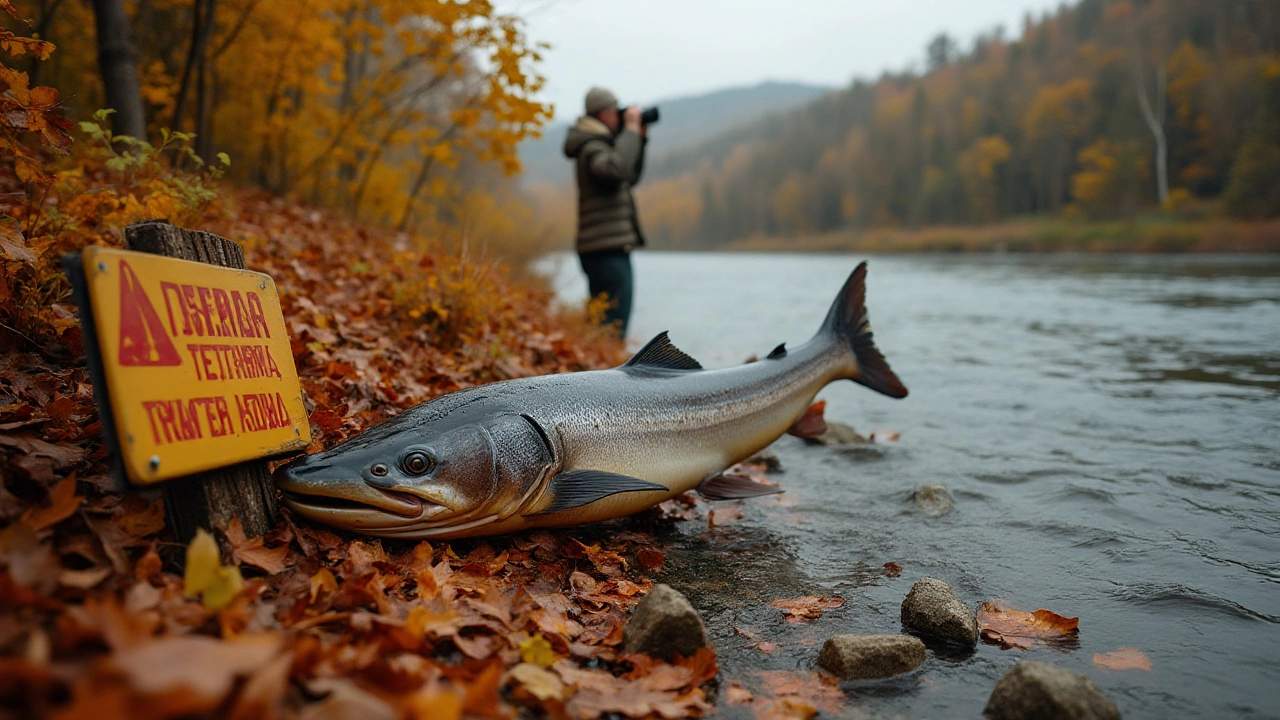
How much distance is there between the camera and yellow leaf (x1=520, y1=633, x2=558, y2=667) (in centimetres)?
236

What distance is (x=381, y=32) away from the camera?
9.73 meters

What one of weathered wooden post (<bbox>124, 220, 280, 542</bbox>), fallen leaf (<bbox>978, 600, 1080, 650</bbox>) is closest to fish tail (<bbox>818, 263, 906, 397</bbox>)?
fallen leaf (<bbox>978, 600, 1080, 650</bbox>)

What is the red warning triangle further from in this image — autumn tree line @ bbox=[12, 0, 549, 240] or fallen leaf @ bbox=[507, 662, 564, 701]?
autumn tree line @ bbox=[12, 0, 549, 240]

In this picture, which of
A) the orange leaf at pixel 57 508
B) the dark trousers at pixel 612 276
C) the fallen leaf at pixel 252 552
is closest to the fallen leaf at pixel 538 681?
the fallen leaf at pixel 252 552

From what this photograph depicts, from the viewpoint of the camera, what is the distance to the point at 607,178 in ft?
24.8

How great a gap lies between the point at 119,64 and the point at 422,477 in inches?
216

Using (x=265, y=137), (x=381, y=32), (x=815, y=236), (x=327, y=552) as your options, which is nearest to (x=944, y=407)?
(x=327, y=552)

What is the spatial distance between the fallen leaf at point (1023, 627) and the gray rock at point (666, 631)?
4.18 ft

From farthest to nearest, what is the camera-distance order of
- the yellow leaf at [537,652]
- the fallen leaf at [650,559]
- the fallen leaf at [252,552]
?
the fallen leaf at [650,559] → the fallen leaf at [252,552] → the yellow leaf at [537,652]

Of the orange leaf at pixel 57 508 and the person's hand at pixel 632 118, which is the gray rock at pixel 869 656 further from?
the person's hand at pixel 632 118

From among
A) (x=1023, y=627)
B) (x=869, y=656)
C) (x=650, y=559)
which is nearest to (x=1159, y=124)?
(x=1023, y=627)

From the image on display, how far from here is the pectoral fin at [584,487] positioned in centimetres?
320

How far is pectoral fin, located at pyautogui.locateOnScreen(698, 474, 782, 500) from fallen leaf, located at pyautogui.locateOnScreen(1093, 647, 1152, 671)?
1714 millimetres

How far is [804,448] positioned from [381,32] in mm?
7969
